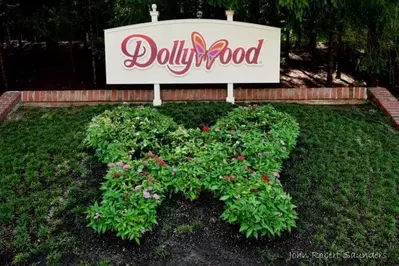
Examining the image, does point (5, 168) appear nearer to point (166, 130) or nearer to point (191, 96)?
point (166, 130)

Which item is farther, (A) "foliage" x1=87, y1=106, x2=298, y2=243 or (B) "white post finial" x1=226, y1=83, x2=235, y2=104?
(B) "white post finial" x1=226, y1=83, x2=235, y2=104

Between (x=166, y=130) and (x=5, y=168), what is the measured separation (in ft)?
5.37

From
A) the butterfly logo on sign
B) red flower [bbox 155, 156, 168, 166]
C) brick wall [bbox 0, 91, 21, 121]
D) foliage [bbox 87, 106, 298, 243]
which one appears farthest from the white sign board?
red flower [bbox 155, 156, 168, 166]

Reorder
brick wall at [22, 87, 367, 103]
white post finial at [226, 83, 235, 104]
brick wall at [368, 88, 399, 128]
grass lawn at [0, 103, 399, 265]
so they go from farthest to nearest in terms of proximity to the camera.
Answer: brick wall at [22, 87, 367, 103], white post finial at [226, 83, 235, 104], brick wall at [368, 88, 399, 128], grass lawn at [0, 103, 399, 265]

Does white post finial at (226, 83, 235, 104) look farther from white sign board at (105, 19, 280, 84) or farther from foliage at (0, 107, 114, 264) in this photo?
foliage at (0, 107, 114, 264)

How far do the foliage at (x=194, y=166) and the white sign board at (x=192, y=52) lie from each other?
729mm

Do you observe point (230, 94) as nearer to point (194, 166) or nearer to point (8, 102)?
point (194, 166)

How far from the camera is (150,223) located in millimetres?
3359

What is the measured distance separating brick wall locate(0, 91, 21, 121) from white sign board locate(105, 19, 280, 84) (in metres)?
1.35

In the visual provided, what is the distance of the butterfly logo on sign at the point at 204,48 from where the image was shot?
18.1 ft

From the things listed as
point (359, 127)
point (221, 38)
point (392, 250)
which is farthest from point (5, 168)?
point (359, 127)

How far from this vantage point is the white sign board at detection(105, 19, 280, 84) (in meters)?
5.51

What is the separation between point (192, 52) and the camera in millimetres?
5570

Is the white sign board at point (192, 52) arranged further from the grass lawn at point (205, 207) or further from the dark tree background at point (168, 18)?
the grass lawn at point (205, 207)
